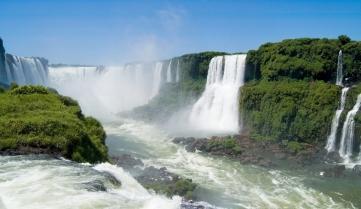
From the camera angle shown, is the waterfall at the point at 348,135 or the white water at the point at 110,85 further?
the white water at the point at 110,85

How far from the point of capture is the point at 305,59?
54.0 meters

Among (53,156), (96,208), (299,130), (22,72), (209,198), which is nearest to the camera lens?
(96,208)

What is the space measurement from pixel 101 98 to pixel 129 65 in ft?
30.5

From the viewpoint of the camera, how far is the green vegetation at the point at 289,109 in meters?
46.2

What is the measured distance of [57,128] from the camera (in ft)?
68.3

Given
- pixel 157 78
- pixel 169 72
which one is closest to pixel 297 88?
pixel 169 72

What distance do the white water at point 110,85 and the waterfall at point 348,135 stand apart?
47909 mm

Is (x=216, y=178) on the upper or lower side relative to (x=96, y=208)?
lower

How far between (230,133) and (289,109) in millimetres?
7973

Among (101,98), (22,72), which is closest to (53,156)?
(22,72)

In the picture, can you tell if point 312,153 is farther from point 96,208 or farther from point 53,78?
point 53,78

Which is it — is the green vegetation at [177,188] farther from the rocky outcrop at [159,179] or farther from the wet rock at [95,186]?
the wet rock at [95,186]

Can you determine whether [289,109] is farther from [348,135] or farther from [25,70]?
[25,70]

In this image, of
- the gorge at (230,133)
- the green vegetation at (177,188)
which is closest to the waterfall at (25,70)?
the gorge at (230,133)
